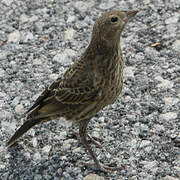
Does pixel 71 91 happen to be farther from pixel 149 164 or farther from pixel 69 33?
pixel 69 33

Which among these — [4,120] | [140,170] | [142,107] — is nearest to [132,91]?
[142,107]

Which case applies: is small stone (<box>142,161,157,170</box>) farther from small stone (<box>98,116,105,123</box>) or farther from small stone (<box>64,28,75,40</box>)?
small stone (<box>64,28,75,40</box>)

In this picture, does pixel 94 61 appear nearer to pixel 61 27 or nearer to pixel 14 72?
pixel 14 72

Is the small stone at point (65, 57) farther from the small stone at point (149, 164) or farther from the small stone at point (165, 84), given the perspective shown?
the small stone at point (149, 164)

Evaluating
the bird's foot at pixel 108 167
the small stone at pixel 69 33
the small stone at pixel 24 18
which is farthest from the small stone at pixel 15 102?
the small stone at pixel 24 18

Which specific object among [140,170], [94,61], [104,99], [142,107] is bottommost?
[140,170]

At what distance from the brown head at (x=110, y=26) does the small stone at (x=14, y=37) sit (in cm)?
273

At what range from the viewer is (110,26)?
466 cm

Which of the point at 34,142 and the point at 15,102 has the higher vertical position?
the point at 15,102

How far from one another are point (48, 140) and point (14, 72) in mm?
1558

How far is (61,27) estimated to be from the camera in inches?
288

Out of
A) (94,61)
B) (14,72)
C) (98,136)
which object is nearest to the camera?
(94,61)

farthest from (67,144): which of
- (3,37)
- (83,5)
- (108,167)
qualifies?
(83,5)

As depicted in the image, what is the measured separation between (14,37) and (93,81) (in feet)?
9.32
